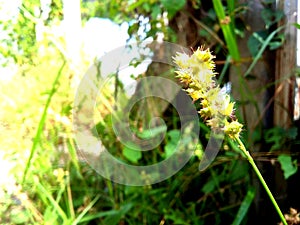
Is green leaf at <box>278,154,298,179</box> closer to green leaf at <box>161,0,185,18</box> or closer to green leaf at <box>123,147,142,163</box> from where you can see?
green leaf at <box>123,147,142,163</box>

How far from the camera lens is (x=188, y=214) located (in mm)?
1000

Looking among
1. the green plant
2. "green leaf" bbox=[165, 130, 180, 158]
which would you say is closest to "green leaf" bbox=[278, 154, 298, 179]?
"green leaf" bbox=[165, 130, 180, 158]

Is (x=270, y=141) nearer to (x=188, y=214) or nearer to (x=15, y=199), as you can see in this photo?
(x=188, y=214)

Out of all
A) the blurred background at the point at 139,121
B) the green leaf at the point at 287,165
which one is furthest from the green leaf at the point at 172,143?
the green leaf at the point at 287,165

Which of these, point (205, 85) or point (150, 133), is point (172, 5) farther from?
point (205, 85)

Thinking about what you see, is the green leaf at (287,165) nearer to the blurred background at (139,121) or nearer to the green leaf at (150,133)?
the blurred background at (139,121)

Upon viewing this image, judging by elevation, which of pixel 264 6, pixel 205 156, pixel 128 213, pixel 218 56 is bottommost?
pixel 128 213

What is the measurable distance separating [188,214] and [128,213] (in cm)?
15

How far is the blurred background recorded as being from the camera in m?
0.90

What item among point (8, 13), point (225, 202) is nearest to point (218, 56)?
point (225, 202)

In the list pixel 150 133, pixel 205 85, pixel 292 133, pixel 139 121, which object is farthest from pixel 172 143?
pixel 205 85

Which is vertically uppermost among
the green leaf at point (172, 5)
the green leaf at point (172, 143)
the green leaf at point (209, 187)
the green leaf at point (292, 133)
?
the green leaf at point (172, 5)

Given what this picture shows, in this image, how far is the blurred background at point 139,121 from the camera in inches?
35.3

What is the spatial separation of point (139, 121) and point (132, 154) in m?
0.21
